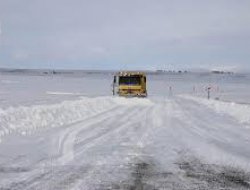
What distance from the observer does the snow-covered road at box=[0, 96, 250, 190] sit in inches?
307

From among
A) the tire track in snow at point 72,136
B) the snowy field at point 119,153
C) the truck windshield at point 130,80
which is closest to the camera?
the snowy field at point 119,153

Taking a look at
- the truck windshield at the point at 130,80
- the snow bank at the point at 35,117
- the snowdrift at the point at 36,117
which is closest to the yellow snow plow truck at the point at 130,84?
the truck windshield at the point at 130,80

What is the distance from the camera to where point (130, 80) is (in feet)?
137

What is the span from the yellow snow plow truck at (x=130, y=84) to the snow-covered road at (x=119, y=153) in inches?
850

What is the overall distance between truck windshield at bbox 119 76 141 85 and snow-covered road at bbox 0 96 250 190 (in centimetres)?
2285

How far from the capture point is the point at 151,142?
12.7 m

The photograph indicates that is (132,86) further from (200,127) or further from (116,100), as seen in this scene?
(200,127)

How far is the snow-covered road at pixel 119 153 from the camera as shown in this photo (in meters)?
7.81

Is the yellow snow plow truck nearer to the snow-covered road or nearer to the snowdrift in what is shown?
the snowdrift

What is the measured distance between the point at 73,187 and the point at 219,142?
675 centimetres

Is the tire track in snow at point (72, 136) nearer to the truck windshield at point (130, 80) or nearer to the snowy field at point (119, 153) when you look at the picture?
the snowy field at point (119, 153)

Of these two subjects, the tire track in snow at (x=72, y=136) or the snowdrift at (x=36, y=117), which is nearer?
the tire track in snow at (x=72, y=136)

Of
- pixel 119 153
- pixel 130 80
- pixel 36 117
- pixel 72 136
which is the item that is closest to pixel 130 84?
pixel 130 80

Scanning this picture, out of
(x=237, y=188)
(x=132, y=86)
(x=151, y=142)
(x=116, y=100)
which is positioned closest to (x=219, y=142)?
(x=151, y=142)
